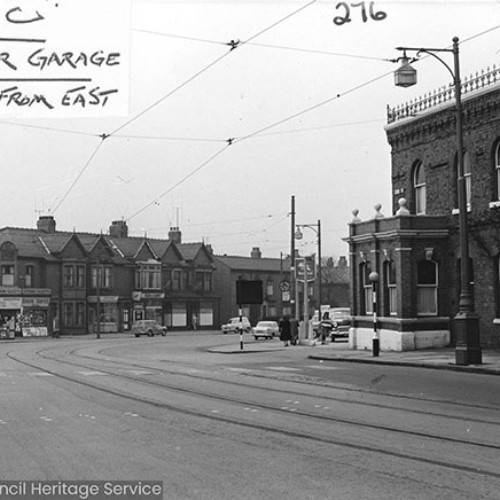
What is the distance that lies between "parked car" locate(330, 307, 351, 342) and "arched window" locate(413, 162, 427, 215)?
782cm

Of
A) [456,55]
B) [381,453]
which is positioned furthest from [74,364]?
[381,453]

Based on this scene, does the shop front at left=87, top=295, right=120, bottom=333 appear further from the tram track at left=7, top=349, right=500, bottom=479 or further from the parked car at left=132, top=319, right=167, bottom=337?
the tram track at left=7, top=349, right=500, bottom=479

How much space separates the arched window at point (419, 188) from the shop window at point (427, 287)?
2.86 metres

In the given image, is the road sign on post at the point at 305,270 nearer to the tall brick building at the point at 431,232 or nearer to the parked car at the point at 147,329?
the tall brick building at the point at 431,232

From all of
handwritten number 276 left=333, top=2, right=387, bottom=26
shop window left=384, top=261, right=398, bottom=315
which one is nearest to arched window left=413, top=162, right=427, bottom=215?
shop window left=384, top=261, right=398, bottom=315

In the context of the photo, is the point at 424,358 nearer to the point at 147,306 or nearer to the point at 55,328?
the point at 55,328

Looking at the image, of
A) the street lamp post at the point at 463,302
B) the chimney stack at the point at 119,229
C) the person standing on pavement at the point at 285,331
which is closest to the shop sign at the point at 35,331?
the chimney stack at the point at 119,229

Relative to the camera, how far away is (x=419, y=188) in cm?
3506

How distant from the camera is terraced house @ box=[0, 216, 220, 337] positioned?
68.0 metres

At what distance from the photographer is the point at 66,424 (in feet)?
41.5

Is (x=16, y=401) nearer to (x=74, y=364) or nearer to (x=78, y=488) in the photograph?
(x=78, y=488)

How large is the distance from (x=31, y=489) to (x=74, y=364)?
69.4 feet

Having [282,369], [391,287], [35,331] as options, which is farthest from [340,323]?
[35,331]

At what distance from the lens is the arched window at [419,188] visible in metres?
34.8
